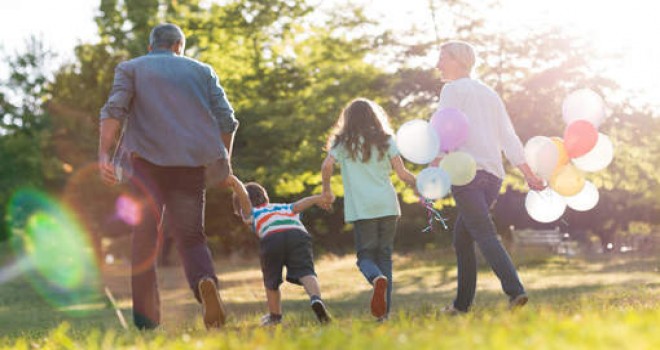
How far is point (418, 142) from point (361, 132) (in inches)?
19.4

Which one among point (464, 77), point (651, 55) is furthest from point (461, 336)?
point (651, 55)

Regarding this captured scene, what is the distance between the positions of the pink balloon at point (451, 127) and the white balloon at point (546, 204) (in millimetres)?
1431

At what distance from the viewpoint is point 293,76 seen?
2414 centimetres

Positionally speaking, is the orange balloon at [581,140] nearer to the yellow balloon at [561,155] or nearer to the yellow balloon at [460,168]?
the yellow balloon at [561,155]

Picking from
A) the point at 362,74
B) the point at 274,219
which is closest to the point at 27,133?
the point at 362,74

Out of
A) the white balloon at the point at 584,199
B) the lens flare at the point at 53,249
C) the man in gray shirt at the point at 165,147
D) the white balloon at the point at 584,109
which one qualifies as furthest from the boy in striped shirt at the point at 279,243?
the lens flare at the point at 53,249

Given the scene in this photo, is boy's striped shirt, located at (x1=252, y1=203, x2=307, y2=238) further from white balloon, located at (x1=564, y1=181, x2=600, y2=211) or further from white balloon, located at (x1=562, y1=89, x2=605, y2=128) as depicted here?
white balloon, located at (x1=562, y1=89, x2=605, y2=128)

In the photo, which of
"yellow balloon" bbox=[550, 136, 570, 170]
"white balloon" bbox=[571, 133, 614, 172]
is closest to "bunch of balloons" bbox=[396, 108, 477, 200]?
"yellow balloon" bbox=[550, 136, 570, 170]

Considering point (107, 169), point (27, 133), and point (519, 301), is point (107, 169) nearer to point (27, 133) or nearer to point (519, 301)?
point (519, 301)

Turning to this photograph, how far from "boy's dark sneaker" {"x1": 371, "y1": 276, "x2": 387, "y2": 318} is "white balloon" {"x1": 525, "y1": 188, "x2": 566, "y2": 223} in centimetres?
184

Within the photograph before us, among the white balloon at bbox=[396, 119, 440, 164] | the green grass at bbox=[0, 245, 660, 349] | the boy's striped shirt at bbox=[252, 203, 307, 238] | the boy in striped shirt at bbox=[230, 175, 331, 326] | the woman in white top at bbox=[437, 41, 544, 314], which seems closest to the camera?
the green grass at bbox=[0, 245, 660, 349]

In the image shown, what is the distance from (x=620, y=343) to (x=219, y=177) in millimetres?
3782

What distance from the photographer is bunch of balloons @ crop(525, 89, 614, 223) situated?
7633mm

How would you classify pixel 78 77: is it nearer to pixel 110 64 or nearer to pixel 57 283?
pixel 110 64
